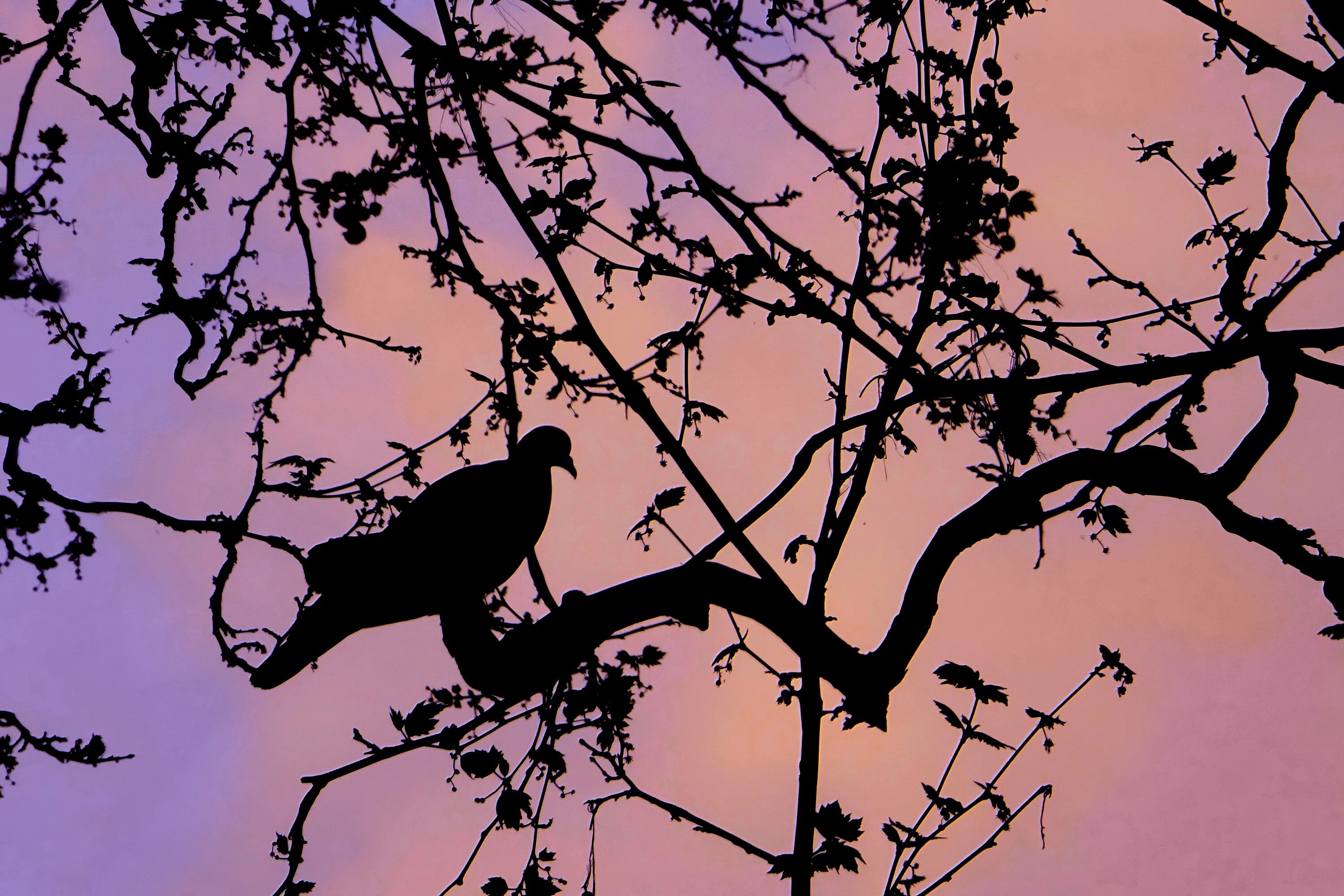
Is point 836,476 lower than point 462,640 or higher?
higher

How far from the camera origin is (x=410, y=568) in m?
3.43

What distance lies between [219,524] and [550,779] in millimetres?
1735

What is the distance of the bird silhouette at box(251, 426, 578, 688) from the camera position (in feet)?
11.1

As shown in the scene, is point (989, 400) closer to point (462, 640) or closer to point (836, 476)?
point (836, 476)

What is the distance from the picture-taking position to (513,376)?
3289 mm

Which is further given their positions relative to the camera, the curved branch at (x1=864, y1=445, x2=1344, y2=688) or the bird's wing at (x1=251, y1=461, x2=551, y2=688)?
the bird's wing at (x1=251, y1=461, x2=551, y2=688)

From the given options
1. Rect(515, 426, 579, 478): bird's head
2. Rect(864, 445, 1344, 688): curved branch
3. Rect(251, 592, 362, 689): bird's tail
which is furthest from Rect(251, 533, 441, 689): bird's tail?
Rect(864, 445, 1344, 688): curved branch

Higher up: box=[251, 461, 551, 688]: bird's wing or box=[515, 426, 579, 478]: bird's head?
box=[515, 426, 579, 478]: bird's head

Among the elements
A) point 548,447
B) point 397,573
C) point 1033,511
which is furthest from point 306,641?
point 1033,511

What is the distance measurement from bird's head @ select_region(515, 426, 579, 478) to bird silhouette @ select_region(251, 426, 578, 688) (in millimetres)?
557

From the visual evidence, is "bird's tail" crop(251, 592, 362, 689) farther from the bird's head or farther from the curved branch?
the curved branch

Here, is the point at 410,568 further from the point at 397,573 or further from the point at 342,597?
the point at 342,597

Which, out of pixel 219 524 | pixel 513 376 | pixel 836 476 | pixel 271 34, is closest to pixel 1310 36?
pixel 836 476

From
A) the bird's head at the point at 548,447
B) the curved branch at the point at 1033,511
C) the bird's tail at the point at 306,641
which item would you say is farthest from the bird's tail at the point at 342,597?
the curved branch at the point at 1033,511
